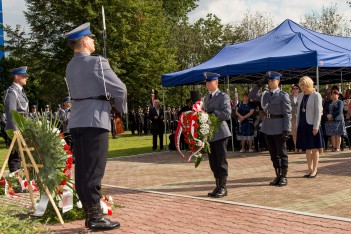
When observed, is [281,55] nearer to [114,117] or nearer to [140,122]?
[114,117]

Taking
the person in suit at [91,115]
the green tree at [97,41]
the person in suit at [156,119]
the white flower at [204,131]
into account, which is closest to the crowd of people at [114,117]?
the person in suit at [91,115]

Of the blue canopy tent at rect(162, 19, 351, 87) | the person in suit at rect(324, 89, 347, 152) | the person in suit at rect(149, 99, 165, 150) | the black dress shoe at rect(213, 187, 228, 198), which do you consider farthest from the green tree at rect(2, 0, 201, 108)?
the black dress shoe at rect(213, 187, 228, 198)

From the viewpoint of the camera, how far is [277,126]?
863 centimetres

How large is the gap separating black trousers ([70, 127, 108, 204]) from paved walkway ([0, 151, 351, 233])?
54 centimetres

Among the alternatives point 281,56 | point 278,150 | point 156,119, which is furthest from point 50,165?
point 156,119

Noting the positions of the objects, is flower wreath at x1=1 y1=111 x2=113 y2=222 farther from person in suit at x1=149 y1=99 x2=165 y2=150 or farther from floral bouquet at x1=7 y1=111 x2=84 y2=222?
person in suit at x1=149 y1=99 x2=165 y2=150

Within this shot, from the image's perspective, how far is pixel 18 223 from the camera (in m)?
4.70

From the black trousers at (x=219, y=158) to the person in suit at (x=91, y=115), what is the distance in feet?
8.41

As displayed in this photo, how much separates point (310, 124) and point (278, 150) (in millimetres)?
975

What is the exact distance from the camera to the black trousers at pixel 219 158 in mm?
7652

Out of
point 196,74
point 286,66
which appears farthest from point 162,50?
point 286,66

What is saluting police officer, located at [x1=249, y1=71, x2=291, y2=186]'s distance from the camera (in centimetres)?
852

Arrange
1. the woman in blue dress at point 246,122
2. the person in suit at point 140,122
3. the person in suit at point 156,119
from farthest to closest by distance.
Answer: the person in suit at point 140,122, the person in suit at point 156,119, the woman in blue dress at point 246,122

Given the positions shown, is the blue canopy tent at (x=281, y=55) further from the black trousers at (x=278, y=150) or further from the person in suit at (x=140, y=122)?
the person in suit at (x=140, y=122)
